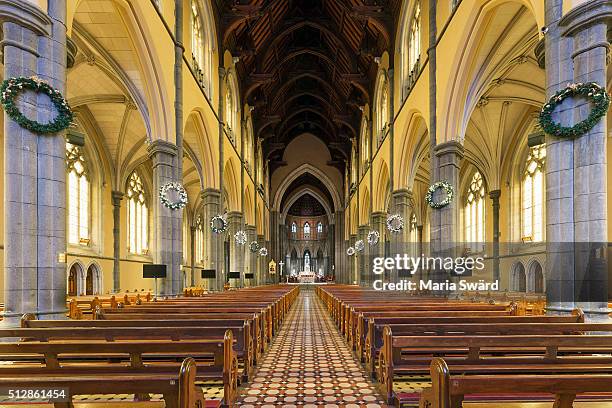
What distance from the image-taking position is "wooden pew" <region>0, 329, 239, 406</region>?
305cm

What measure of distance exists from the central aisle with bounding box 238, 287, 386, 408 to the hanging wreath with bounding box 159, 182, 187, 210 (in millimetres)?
5055

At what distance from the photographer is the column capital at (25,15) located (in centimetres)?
661

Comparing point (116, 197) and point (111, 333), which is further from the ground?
point (116, 197)

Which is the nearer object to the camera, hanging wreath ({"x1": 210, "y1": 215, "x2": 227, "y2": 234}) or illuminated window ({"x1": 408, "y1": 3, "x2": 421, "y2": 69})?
illuminated window ({"x1": 408, "y1": 3, "x2": 421, "y2": 69})

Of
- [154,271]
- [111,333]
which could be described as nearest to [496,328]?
[111,333]

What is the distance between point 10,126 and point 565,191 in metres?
8.60

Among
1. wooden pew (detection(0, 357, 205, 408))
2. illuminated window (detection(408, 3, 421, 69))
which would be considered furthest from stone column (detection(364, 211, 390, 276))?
wooden pew (detection(0, 357, 205, 408))

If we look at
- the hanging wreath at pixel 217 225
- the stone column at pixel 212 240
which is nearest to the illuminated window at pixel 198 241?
the stone column at pixel 212 240

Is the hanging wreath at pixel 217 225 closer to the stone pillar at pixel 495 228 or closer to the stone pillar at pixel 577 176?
the stone pillar at pixel 577 176

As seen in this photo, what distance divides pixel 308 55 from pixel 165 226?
23956 mm

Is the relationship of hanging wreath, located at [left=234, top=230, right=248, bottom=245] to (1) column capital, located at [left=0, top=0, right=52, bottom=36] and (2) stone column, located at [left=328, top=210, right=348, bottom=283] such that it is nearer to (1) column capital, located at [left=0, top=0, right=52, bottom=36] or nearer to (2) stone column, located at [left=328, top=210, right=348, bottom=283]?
(1) column capital, located at [left=0, top=0, right=52, bottom=36]

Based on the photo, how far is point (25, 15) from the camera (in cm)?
674

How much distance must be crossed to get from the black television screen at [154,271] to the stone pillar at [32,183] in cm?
483

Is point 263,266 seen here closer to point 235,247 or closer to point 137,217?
point 235,247
